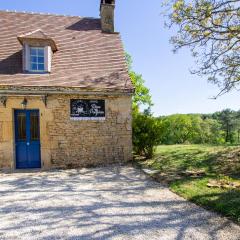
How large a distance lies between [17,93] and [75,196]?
5.27 metres

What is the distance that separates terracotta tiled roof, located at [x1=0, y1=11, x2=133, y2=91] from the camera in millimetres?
10320

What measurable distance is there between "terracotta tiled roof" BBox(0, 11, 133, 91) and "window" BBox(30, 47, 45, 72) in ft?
1.45

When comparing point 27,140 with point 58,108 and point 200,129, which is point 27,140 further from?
point 200,129

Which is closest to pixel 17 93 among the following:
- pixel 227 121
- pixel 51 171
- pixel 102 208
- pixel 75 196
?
pixel 51 171

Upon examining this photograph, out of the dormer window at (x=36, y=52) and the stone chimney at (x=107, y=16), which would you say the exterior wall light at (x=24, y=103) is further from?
the stone chimney at (x=107, y=16)

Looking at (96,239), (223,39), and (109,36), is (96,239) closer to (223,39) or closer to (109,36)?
(223,39)

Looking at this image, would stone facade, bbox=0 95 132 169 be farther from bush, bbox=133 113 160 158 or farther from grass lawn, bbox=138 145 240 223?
grass lawn, bbox=138 145 240 223

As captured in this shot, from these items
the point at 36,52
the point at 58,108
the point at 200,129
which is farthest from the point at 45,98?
the point at 200,129

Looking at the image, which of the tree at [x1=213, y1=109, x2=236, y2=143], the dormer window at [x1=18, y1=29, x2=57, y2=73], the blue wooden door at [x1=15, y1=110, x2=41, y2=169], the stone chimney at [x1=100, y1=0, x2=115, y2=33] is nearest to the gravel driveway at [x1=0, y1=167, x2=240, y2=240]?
the blue wooden door at [x1=15, y1=110, x2=41, y2=169]

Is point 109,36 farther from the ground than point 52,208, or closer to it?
farther from the ground

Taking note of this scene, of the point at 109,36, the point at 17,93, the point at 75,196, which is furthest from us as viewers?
the point at 109,36

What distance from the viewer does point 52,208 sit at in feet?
17.6

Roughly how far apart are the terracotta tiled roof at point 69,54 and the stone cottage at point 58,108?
0.04m

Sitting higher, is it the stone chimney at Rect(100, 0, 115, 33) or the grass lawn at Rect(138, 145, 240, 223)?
the stone chimney at Rect(100, 0, 115, 33)
